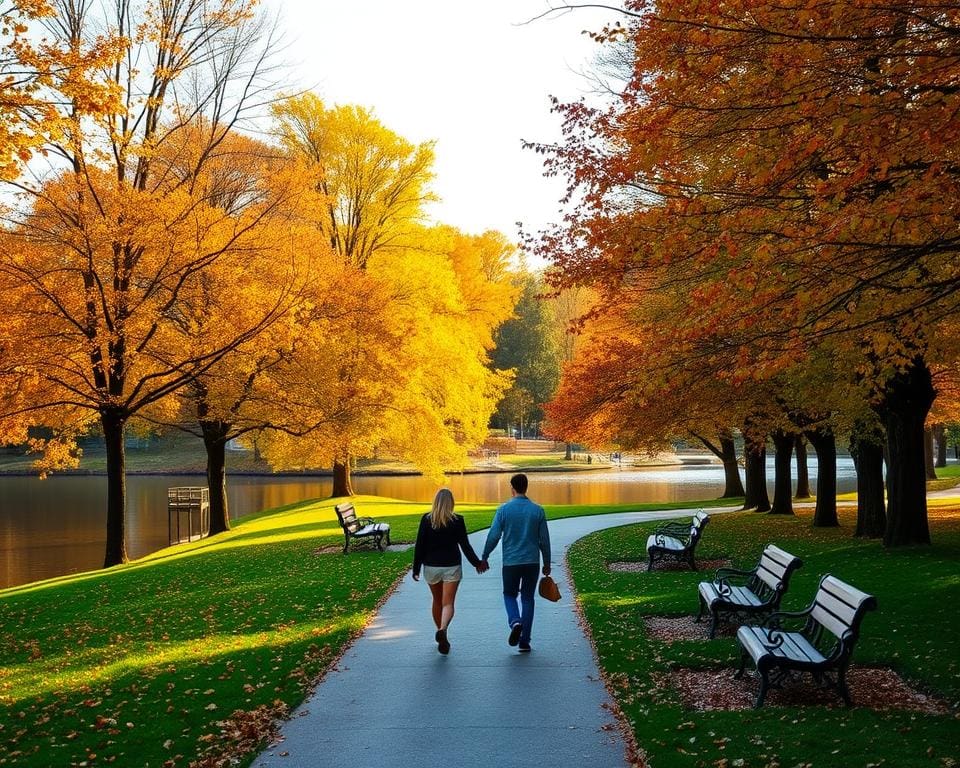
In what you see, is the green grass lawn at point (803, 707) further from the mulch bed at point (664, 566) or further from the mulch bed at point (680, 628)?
the mulch bed at point (664, 566)

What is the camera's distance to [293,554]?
19.2 m

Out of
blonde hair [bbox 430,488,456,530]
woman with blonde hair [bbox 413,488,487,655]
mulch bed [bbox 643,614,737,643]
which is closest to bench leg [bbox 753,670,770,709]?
mulch bed [bbox 643,614,737,643]

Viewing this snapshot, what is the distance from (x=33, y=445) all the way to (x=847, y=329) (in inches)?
724

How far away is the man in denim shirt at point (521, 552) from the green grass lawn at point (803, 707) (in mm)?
875

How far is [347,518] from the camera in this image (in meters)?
19.3

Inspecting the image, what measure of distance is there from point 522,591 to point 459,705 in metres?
2.13

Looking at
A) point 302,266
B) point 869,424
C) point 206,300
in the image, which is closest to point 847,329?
point 869,424

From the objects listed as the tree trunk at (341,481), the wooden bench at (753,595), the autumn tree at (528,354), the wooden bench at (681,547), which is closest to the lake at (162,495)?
the tree trunk at (341,481)

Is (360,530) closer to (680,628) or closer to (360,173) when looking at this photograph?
(680,628)

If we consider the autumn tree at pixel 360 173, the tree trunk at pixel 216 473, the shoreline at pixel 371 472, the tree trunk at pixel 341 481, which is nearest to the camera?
the tree trunk at pixel 216 473

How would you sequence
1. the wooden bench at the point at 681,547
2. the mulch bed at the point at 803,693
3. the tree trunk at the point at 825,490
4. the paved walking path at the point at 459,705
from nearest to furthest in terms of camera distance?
1. the paved walking path at the point at 459,705
2. the mulch bed at the point at 803,693
3. the wooden bench at the point at 681,547
4. the tree trunk at the point at 825,490

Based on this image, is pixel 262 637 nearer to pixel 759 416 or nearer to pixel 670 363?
pixel 670 363

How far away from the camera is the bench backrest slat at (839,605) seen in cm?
705

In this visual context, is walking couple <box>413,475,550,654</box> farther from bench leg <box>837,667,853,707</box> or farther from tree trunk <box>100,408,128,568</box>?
tree trunk <box>100,408,128,568</box>
